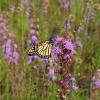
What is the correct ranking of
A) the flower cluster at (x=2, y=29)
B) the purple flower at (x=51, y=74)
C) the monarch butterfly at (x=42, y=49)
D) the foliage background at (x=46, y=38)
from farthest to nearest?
the flower cluster at (x=2, y=29) → the foliage background at (x=46, y=38) → the purple flower at (x=51, y=74) → the monarch butterfly at (x=42, y=49)

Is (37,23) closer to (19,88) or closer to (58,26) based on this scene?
(58,26)

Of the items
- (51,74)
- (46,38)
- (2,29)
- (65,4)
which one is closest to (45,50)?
(51,74)

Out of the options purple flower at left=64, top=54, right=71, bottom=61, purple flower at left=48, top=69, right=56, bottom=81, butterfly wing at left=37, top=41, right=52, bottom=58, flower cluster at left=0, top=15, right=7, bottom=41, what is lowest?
purple flower at left=48, top=69, right=56, bottom=81

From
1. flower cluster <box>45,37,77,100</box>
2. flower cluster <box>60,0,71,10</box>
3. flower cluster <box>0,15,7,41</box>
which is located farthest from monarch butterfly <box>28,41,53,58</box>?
flower cluster <box>60,0,71,10</box>

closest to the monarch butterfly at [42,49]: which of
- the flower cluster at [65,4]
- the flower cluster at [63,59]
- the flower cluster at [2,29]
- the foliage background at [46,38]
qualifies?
the flower cluster at [63,59]

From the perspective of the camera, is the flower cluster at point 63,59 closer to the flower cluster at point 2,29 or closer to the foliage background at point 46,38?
the foliage background at point 46,38

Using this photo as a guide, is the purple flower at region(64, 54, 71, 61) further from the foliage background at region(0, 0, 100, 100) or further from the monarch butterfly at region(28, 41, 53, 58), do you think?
the foliage background at region(0, 0, 100, 100)

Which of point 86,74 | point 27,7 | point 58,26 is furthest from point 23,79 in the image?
point 27,7

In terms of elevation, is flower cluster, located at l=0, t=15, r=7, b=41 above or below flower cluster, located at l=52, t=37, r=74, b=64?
above
